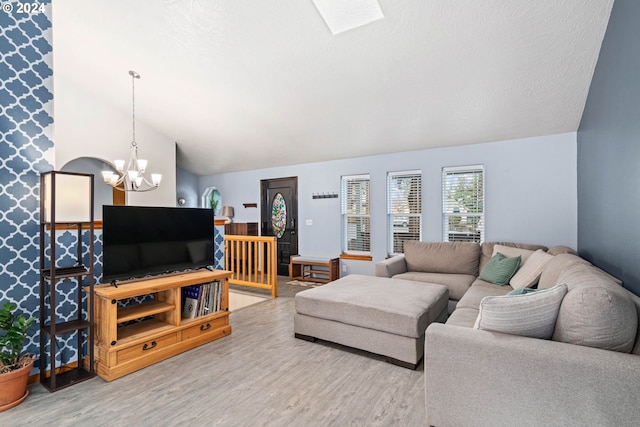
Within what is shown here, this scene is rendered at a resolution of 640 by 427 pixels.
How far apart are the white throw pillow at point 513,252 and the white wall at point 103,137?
5511 millimetres

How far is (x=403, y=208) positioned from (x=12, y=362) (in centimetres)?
476

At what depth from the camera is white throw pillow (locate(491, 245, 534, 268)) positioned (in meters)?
3.55

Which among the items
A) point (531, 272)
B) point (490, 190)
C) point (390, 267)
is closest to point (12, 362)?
point (390, 267)

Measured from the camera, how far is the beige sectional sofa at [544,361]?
4.30ft

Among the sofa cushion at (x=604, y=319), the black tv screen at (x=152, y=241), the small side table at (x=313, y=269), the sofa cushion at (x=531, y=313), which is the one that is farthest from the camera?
the small side table at (x=313, y=269)

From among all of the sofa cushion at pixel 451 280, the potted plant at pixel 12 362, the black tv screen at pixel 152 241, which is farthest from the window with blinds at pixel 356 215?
the potted plant at pixel 12 362

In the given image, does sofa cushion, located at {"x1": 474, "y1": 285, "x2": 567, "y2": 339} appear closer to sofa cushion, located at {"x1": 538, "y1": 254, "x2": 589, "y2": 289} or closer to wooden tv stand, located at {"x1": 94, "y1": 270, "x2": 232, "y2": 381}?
sofa cushion, located at {"x1": 538, "y1": 254, "x2": 589, "y2": 289}

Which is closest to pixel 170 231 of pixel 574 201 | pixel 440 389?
pixel 440 389

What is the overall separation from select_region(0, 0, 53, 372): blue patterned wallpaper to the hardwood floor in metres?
0.67

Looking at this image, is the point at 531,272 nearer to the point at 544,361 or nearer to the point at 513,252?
the point at 513,252

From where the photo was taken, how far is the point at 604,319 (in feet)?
4.63

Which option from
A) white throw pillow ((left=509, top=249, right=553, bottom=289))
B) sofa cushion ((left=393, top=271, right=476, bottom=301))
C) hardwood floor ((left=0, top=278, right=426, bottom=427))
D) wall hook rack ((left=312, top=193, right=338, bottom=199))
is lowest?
hardwood floor ((left=0, top=278, right=426, bottom=427))

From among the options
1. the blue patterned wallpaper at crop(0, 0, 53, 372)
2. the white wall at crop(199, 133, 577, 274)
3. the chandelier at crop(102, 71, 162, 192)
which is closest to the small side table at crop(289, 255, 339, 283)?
the white wall at crop(199, 133, 577, 274)

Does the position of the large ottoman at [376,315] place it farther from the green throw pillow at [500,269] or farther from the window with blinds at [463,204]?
the window with blinds at [463,204]
